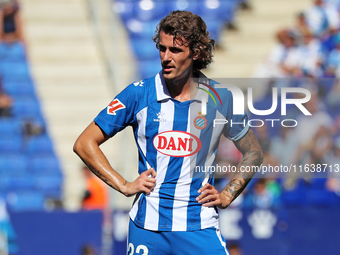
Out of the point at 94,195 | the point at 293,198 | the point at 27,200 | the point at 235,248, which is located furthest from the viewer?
the point at 27,200

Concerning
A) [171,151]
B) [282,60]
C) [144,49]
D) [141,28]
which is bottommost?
[171,151]

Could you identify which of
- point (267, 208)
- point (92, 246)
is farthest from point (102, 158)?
point (92, 246)

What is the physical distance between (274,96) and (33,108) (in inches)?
A: 218

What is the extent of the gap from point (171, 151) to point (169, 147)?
26 mm

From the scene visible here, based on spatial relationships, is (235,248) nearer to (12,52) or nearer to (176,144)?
(176,144)

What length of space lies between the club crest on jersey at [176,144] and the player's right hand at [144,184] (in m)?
0.14

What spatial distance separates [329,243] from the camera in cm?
526

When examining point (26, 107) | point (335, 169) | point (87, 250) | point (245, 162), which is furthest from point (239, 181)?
point (26, 107)

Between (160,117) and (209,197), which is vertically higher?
(160,117)

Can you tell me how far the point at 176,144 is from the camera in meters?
2.56

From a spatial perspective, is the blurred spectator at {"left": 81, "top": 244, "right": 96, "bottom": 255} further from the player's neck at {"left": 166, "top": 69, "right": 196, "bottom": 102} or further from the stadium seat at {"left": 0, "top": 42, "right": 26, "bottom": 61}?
the stadium seat at {"left": 0, "top": 42, "right": 26, "bottom": 61}

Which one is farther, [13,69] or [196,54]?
[13,69]

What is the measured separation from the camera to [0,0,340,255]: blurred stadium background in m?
5.33

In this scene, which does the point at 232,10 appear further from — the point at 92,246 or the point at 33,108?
the point at 92,246
